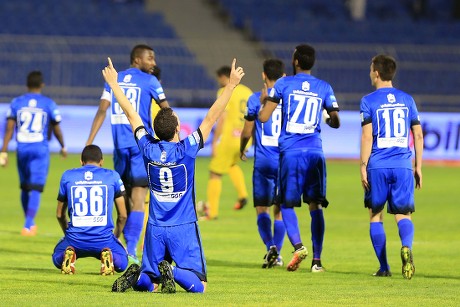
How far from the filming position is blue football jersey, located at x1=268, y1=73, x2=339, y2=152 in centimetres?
1192

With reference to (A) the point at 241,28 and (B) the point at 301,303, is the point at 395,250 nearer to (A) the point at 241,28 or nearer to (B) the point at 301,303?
(B) the point at 301,303

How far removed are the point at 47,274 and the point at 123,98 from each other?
2.56 m

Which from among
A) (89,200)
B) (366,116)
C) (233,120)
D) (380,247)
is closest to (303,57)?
(366,116)

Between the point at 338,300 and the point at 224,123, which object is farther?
the point at 224,123

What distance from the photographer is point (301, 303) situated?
349 inches

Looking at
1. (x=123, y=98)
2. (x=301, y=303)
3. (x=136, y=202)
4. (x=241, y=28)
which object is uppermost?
(x=241, y=28)

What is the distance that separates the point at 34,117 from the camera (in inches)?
617

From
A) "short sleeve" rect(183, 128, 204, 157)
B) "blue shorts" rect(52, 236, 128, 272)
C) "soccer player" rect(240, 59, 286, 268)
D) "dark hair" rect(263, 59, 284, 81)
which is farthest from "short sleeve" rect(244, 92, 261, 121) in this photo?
"short sleeve" rect(183, 128, 204, 157)

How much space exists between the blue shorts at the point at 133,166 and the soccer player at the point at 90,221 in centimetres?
117

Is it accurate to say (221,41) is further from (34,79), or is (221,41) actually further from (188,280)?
(188,280)

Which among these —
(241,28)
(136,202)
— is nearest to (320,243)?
(136,202)

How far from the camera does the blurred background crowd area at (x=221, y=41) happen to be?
30391mm

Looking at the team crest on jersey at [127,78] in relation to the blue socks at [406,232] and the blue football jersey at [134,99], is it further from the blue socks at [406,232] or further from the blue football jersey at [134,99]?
the blue socks at [406,232]

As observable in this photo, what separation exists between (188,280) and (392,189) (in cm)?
302
